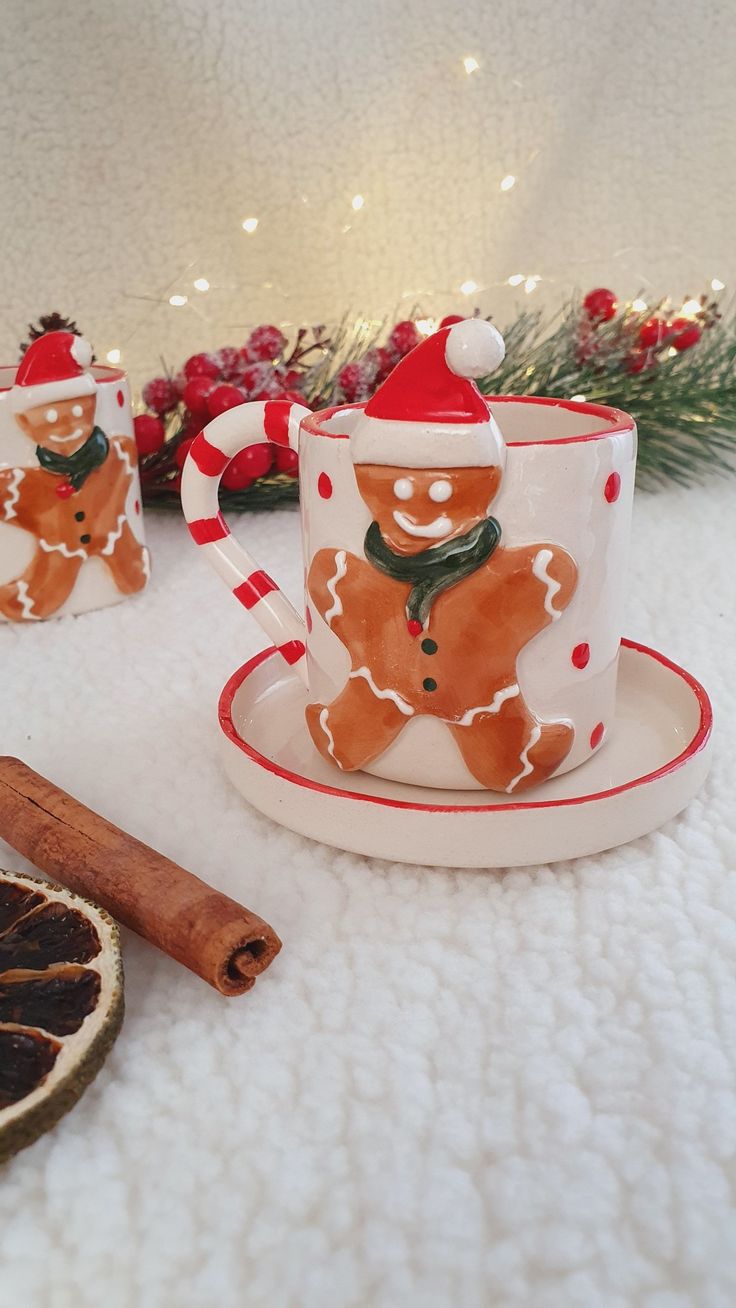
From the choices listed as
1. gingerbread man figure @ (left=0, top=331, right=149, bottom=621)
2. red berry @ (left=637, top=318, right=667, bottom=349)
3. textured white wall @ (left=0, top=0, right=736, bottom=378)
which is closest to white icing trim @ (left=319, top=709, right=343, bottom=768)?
gingerbread man figure @ (left=0, top=331, right=149, bottom=621)

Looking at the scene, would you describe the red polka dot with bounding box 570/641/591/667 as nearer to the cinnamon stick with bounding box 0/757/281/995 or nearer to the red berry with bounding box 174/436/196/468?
the cinnamon stick with bounding box 0/757/281/995

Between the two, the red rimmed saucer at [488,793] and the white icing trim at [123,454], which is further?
the white icing trim at [123,454]

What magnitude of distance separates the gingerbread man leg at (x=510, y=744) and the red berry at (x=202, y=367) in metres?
0.68

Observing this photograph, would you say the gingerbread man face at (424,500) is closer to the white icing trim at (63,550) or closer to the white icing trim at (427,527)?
the white icing trim at (427,527)

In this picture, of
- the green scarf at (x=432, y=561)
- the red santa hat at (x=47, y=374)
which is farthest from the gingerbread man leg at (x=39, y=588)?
the green scarf at (x=432, y=561)

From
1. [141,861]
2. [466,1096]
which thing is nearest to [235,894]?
[141,861]

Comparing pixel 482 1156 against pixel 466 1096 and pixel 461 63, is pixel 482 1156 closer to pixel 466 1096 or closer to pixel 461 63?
pixel 466 1096

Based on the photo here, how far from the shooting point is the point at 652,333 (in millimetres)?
1188

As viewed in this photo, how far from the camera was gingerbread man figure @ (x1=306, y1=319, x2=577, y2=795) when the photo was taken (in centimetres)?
49

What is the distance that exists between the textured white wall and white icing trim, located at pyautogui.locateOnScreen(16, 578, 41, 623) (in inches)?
25.7

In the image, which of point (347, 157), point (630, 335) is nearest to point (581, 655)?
point (630, 335)

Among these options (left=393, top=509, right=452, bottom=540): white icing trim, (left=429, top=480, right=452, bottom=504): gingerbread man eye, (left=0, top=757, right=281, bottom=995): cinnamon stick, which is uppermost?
(left=429, top=480, right=452, bottom=504): gingerbread man eye

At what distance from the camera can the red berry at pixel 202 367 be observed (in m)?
1.11

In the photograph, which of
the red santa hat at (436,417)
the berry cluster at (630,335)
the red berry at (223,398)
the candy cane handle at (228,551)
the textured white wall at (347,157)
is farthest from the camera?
the textured white wall at (347,157)
